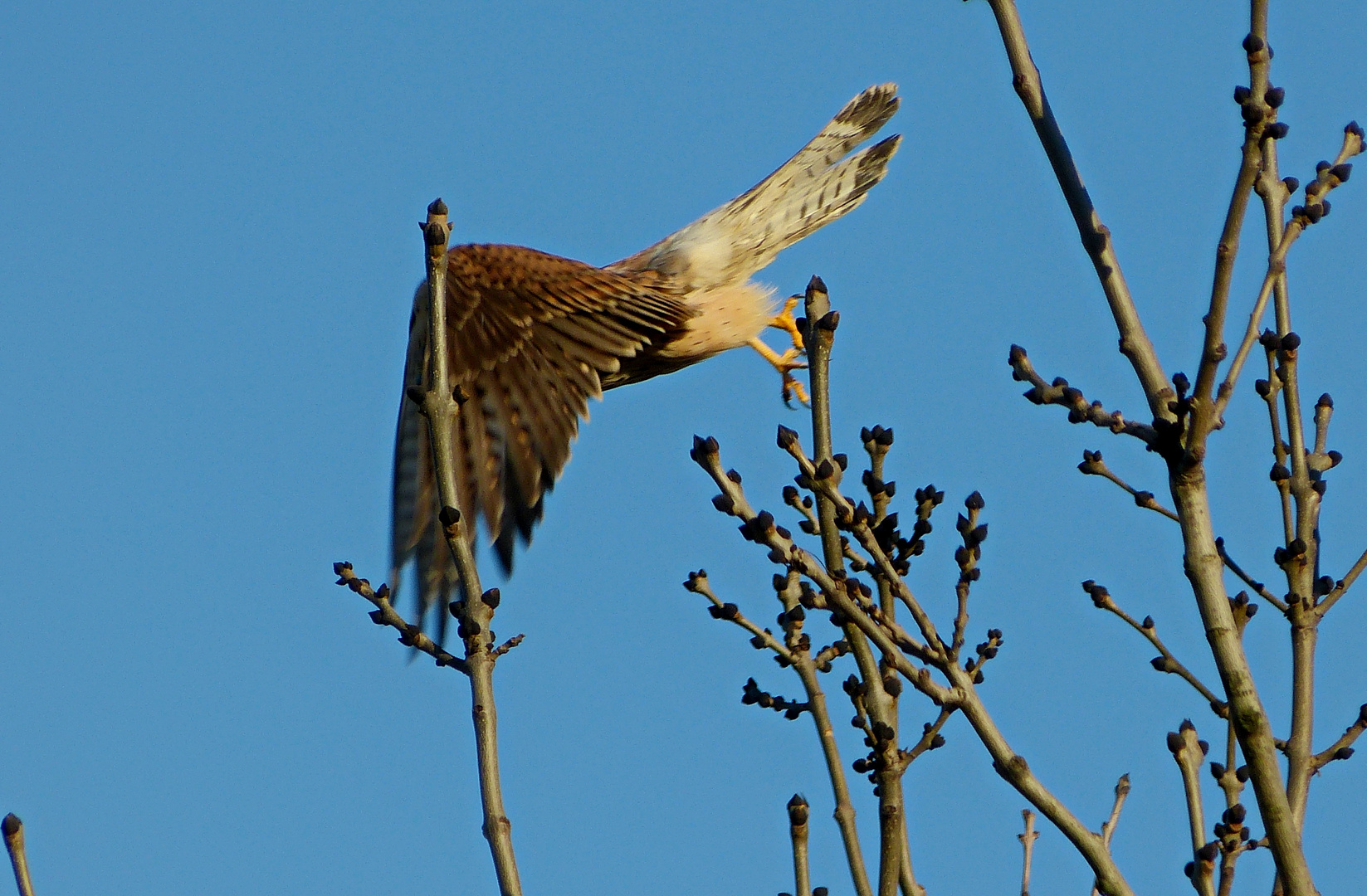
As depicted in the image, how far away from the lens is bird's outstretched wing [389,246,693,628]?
20.9 feet

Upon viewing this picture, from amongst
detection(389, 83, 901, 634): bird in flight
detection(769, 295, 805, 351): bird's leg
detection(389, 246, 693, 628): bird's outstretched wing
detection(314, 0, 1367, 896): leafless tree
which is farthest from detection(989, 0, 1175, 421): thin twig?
detection(769, 295, 805, 351): bird's leg

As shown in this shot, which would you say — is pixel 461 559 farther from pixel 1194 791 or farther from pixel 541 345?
pixel 541 345

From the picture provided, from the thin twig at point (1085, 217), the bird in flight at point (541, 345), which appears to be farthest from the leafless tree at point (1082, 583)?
the bird in flight at point (541, 345)

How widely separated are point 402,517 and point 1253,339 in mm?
4349

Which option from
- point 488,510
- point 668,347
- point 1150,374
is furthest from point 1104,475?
point 668,347

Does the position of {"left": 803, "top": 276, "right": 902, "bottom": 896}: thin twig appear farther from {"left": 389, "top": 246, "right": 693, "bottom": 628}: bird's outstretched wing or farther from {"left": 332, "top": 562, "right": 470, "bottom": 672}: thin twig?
{"left": 389, "top": 246, "right": 693, "bottom": 628}: bird's outstretched wing

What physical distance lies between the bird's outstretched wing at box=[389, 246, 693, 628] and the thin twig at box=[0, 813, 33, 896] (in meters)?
3.67

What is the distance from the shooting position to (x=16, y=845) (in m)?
2.33

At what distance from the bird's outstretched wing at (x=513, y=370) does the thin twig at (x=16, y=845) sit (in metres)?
3.67

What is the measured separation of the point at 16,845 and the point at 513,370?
14.8 ft

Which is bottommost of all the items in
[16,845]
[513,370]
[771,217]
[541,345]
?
[16,845]

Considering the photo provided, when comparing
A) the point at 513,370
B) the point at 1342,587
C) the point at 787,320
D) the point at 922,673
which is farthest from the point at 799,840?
the point at 787,320

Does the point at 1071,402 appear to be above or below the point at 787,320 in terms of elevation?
below

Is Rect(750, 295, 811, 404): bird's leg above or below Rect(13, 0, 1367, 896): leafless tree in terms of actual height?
above
